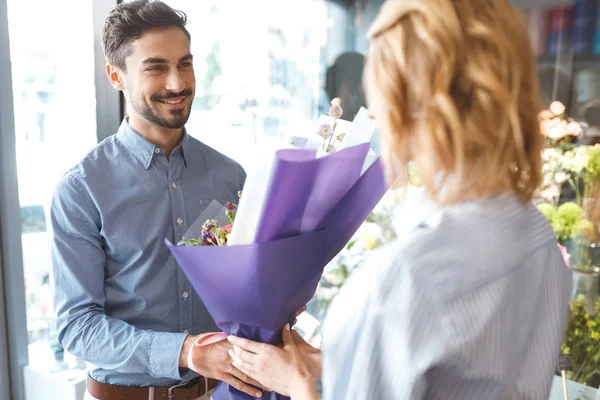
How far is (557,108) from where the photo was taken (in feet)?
6.42

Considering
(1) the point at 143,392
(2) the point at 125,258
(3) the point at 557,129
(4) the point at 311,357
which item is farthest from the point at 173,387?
(3) the point at 557,129

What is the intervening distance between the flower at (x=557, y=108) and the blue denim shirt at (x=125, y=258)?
4.54ft

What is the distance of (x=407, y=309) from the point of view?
0.65 meters

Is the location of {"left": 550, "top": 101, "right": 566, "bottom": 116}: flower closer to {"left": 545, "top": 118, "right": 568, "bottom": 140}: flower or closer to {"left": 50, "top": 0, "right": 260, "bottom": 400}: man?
{"left": 545, "top": 118, "right": 568, "bottom": 140}: flower

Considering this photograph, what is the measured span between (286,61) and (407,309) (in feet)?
7.21

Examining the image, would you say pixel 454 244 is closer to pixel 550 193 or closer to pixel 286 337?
pixel 286 337

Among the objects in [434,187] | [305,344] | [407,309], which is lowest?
[305,344]

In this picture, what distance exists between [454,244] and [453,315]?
0.09 metres

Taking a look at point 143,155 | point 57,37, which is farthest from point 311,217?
point 57,37

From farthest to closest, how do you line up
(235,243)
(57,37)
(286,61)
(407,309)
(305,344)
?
(286,61)
(57,37)
(305,344)
(235,243)
(407,309)

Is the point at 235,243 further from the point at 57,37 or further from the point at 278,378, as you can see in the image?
the point at 57,37

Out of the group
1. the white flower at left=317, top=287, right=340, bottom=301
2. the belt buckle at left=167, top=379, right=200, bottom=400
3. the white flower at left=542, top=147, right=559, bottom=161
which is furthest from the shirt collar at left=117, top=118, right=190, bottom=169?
the white flower at left=542, top=147, right=559, bottom=161

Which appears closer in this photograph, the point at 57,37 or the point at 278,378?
the point at 278,378

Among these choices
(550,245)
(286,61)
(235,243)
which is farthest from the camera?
(286,61)
